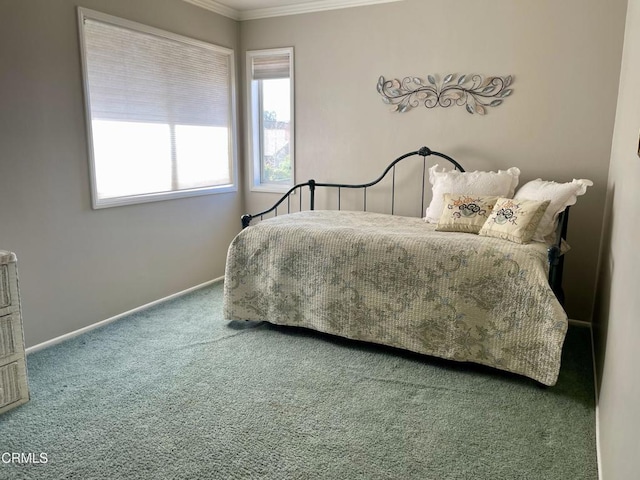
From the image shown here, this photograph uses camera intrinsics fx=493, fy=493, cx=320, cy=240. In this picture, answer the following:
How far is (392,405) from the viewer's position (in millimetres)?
2244

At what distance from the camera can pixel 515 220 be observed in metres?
2.60

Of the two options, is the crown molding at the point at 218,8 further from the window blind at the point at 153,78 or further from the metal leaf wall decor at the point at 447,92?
the metal leaf wall decor at the point at 447,92

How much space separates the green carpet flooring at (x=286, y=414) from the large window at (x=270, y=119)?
1.83 metres

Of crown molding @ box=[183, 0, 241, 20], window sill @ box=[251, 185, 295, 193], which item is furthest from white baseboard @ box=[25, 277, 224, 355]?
crown molding @ box=[183, 0, 241, 20]

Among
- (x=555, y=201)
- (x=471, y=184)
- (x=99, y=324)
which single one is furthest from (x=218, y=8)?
(x=555, y=201)

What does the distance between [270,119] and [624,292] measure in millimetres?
3267

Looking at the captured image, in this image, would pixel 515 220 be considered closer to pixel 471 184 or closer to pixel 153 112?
pixel 471 184

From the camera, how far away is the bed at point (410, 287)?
2.37m

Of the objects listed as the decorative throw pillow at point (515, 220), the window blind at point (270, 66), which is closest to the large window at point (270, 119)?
the window blind at point (270, 66)

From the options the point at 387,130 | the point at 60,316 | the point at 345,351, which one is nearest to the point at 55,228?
the point at 60,316

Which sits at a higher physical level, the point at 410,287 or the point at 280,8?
the point at 280,8

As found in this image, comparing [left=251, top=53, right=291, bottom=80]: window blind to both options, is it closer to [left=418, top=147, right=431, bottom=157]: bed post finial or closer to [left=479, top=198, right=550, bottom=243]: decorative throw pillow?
[left=418, top=147, right=431, bottom=157]: bed post finial

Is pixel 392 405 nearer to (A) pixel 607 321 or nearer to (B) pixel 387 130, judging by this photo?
(A) pixel 607 321

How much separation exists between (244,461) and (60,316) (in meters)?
1.72
